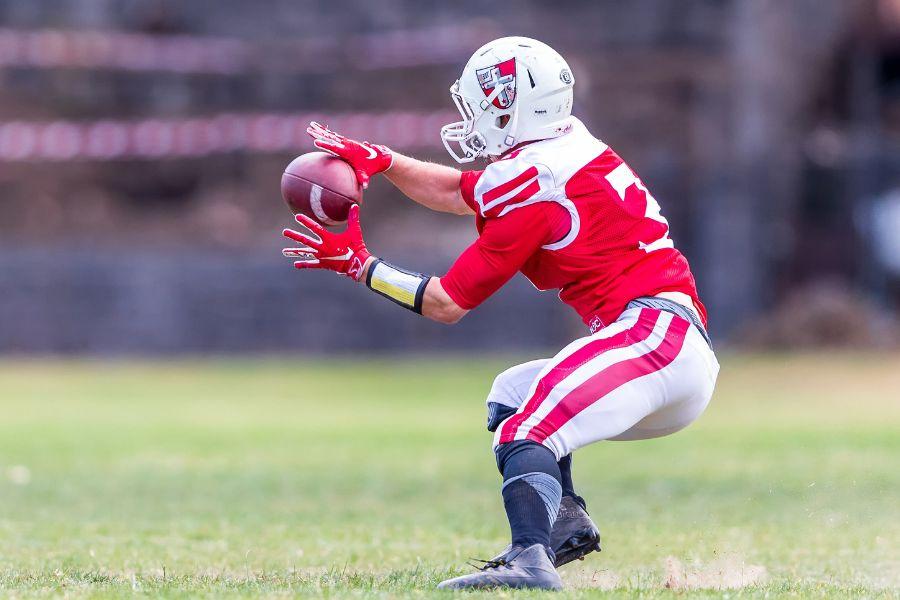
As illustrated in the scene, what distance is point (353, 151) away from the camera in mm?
6445

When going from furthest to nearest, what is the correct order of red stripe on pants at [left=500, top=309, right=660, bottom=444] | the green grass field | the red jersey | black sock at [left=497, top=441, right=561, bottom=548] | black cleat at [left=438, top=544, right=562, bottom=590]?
1. the green grass field
2. the red jersey
3. red stripe on pants at [left=500, top=309, right=660, bottom=444]
4. black sock at [left=497, top=441, right=561, bottom=548]
5. black cleat at [left=438, top=544, right=562, bottom=590]

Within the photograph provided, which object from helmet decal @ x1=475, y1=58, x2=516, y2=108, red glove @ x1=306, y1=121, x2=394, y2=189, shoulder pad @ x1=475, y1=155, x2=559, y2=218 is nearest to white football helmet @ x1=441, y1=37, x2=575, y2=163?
helmet decal @ x1=475, y1=58, x2=516, y2=108

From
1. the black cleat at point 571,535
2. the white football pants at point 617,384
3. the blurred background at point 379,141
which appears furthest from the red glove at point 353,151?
the blurred background at point 379,141

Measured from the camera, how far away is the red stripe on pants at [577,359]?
570 cm

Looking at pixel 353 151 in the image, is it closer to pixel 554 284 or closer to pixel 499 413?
pixel 554 284

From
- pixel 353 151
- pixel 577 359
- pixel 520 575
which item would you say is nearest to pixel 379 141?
pixel 353 151

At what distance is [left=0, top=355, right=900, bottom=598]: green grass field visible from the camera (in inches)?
244

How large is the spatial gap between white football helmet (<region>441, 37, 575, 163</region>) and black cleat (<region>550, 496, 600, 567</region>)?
1481 millimetres

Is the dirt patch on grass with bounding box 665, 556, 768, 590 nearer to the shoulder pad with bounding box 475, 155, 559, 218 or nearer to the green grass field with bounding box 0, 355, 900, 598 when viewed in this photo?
the green grass field with bounding box 0, 355, 900, 598

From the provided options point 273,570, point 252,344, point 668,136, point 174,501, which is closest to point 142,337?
point 252,344

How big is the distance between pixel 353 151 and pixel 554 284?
1.06 metres

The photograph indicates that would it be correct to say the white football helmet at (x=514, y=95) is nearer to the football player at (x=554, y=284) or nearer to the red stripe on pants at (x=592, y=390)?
the football player at (x=554, y=284)

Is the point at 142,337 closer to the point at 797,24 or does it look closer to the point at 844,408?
the point at 844,408

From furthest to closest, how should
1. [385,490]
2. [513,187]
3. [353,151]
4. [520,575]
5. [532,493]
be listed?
[385,490] → [353,151] → [513,187] → [532,493] → [520,575]
